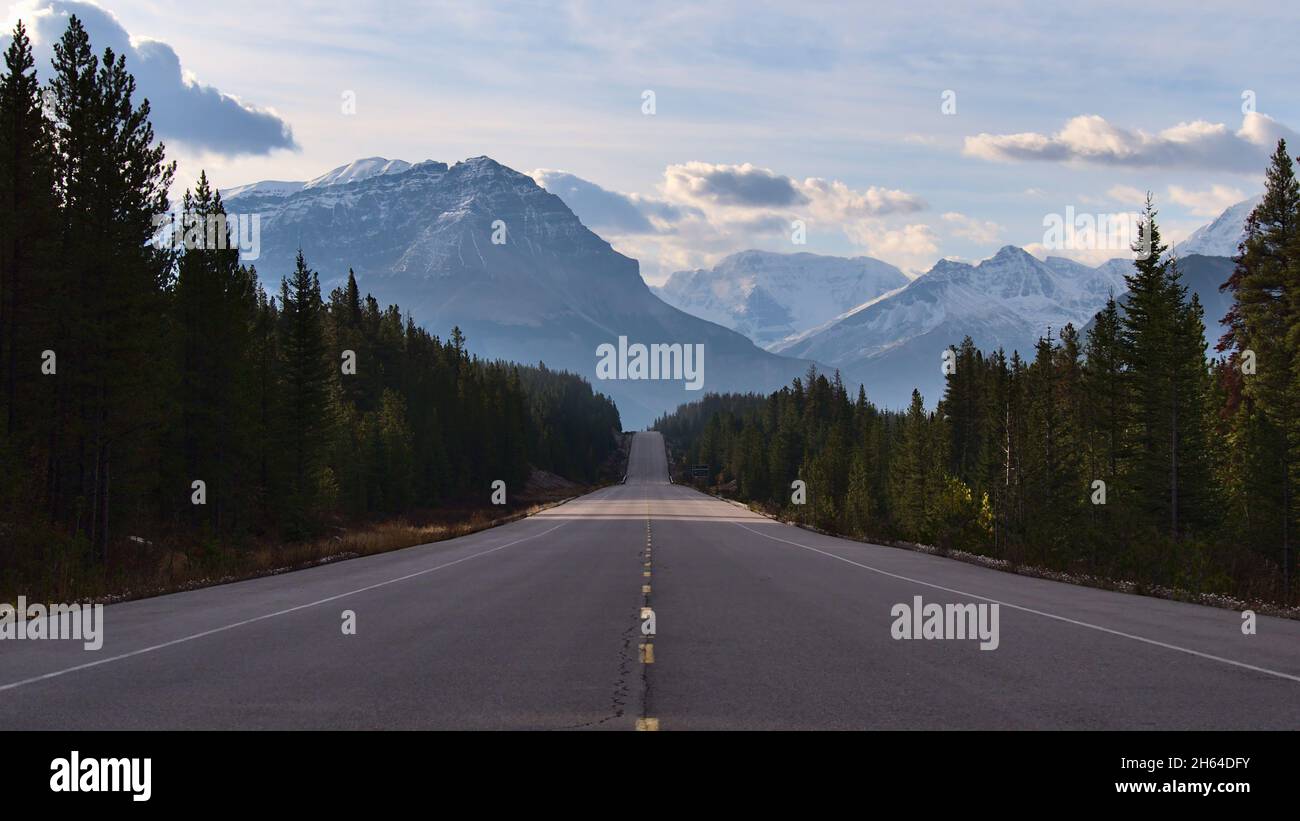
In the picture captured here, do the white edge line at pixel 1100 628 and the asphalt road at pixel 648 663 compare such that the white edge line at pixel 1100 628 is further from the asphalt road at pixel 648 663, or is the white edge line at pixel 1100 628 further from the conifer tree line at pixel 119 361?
the conifer tree line at pixel 119 361

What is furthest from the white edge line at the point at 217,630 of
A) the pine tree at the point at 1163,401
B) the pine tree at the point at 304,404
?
the pine tree at the point at 1163,401

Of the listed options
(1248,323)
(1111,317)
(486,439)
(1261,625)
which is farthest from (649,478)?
(1261,625)

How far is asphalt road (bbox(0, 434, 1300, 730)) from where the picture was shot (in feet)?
24.8

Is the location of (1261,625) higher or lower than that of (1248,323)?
lower

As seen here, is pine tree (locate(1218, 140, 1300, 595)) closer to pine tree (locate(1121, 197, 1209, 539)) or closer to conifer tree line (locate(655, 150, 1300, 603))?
conifer tree line (locate(655, 150, 1300, 603))

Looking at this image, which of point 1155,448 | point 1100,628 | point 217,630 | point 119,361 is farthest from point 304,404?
point 1100,628

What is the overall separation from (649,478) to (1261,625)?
561 feet

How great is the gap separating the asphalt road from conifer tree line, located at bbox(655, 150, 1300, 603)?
909cm

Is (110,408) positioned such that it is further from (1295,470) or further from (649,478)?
(649,478)

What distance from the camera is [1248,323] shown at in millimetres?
47281

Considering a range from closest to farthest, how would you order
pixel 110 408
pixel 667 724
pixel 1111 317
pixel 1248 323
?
pixel 667 724 < pixel 110 408 < pixel 1248 323 < pixel 1111 317

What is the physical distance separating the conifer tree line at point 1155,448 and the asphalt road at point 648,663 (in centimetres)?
909

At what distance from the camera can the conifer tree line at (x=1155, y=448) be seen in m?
27.9
